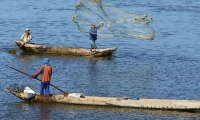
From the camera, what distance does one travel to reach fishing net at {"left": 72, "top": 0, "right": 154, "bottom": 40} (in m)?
30.0

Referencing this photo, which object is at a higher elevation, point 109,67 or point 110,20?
point 110,20

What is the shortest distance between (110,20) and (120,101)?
994 centimetres

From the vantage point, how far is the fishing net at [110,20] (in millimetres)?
29953

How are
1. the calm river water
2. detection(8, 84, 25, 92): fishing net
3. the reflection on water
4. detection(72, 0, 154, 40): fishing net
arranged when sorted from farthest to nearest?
1. detection(72, 0, 154, 40): fishing net
2. detection(8, 84, 25, 92): fishing net
3. the calm river water
4. the reflection on water

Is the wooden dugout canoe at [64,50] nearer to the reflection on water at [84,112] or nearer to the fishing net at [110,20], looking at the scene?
the fishing net at [110,20]

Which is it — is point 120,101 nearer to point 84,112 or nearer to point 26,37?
point 84,112

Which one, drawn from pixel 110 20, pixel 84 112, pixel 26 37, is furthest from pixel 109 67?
pixel 84 112

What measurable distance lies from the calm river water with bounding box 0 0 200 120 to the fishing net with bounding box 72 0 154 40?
133 centimetres

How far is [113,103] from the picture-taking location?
70.4ft

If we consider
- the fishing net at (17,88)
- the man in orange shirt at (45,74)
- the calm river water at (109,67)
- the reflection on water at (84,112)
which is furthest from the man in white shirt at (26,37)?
the reflection on water at (84,112)

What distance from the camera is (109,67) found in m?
29.0

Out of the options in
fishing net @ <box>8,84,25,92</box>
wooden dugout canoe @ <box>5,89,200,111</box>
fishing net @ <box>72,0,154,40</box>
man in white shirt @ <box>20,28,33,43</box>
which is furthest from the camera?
man in white shirt @ <box>20,28,33,43</box>

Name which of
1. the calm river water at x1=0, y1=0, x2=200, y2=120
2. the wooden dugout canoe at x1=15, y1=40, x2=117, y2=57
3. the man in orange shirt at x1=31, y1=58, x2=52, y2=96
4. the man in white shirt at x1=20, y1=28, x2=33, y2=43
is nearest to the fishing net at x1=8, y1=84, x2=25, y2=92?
the calm river water at x1=0, y1=0, x2=200, y2=120

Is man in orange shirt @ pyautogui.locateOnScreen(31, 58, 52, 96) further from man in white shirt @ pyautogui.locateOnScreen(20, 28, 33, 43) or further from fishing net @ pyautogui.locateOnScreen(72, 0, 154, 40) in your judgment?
man in white shirt @ pyautogui.locateOnScreen(20, 28, 33, 43)
